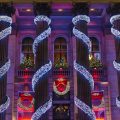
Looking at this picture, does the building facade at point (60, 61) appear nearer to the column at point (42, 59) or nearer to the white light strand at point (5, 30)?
the column at point (42, 59)

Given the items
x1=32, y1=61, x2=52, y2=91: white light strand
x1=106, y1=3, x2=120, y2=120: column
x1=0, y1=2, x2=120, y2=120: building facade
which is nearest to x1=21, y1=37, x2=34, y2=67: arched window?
x1=0, y1=2, x2=120, y2=120: building facade

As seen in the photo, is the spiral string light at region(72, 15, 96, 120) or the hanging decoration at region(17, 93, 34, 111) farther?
the hanging decoration at region(17, 93, 34, 111)

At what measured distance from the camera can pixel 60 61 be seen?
3123cm

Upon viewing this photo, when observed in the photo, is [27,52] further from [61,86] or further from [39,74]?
[39,74]

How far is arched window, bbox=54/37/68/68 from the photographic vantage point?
31078 mm

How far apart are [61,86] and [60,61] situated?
1.97 metres

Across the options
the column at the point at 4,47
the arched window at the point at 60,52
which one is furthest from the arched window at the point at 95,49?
the column at the point at 4,47

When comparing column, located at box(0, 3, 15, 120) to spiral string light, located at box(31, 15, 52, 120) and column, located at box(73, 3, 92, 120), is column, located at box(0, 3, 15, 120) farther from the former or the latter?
column, located at box(73, 3, 92, 120)

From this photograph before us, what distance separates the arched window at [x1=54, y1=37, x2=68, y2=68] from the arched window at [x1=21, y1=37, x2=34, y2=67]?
1848 millimetres

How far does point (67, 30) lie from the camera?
32.1m

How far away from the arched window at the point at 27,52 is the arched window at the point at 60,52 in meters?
1.85

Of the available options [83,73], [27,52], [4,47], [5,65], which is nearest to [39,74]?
[5,65]

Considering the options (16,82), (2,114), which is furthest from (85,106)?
(16,82)

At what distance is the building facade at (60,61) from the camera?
26.2m
